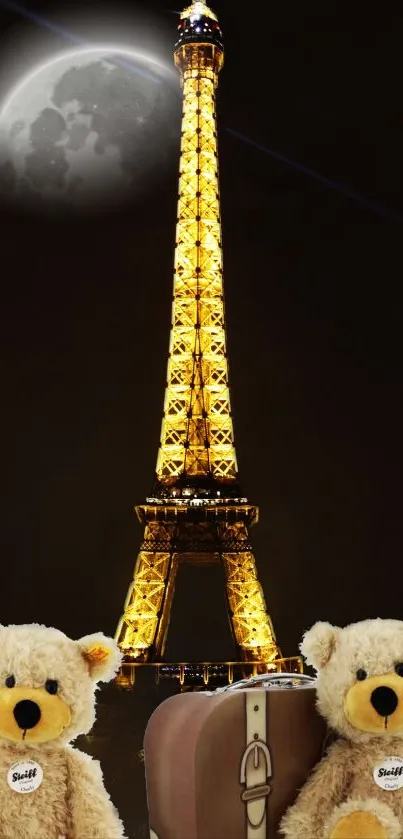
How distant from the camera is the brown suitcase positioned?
1.67m

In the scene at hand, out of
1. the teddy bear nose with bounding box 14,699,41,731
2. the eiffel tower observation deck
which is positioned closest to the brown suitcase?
the teddy bear nose with bounding box 14,699,41,731

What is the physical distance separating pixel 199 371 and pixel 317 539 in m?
1.24

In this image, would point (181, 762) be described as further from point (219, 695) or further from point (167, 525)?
point (167, 525)

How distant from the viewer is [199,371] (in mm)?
5773

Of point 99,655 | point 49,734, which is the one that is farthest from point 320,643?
point 49,734

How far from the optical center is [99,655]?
5.80ft

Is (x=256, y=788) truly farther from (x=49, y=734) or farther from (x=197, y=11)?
(x=197, y=11)

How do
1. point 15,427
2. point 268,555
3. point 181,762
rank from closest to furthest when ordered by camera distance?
point 181,762
point 15,427
point 268,555

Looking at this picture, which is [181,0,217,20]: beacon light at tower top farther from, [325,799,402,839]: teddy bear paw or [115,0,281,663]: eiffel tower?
[325,799,402,839]: teddy bear paw

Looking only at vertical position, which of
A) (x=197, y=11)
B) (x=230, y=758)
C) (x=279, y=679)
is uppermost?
(x=197, y=11)

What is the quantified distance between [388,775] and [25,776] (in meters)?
0.65

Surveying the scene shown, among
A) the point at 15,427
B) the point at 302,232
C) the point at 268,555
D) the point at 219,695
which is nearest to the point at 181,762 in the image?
the point at 219,695

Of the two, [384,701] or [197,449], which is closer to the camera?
[384,701]

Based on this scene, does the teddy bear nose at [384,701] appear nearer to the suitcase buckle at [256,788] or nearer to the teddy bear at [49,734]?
the suitcase buckle at [256,788]
